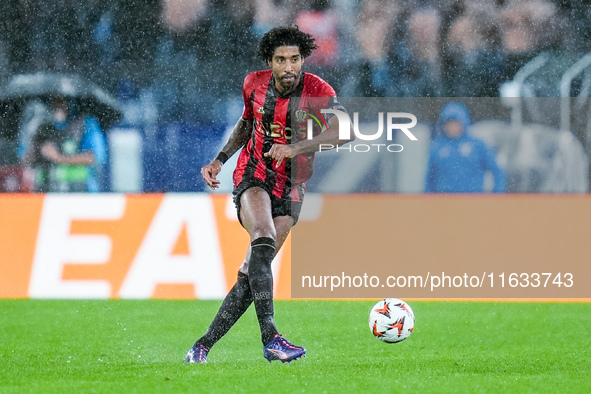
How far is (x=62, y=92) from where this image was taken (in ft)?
32.3

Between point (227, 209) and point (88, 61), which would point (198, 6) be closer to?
point (88, 61)

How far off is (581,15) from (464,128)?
8.52 ft

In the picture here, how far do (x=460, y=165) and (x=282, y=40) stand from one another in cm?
402

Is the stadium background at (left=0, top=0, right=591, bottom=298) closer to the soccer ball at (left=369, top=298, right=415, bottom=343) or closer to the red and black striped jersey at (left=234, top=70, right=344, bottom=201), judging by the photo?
the red and black striped jersey at (left=234, top=70, right=344, bottom=201)

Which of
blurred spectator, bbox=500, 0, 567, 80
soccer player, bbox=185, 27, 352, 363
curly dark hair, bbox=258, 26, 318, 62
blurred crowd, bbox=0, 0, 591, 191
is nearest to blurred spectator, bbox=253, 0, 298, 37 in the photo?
blurred crowd, bbox=0, 0, 591, 191

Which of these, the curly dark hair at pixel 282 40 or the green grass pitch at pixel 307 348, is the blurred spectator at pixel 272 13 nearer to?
the green grass pitch at pixel 307 348

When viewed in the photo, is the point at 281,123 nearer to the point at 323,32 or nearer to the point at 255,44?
the point at 255,44

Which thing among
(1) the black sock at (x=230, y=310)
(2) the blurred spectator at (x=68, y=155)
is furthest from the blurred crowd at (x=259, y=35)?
(1) the black sock at (x=230, y=310)

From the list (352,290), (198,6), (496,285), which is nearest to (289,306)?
(352,290)

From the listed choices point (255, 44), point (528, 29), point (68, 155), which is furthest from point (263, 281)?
point (528, 29)

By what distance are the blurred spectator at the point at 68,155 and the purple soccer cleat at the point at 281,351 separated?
4788 mm

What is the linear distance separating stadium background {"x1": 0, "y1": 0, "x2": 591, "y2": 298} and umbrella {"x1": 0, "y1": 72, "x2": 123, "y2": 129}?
0.29ft

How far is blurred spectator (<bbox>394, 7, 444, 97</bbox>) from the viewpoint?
9961mm

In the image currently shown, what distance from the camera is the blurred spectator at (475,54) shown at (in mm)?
9977
